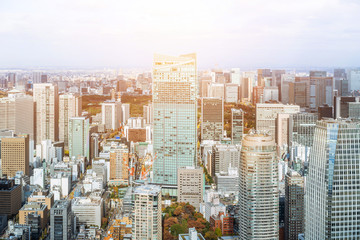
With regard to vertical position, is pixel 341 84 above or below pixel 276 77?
below

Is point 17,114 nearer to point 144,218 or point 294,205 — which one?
point 144,218

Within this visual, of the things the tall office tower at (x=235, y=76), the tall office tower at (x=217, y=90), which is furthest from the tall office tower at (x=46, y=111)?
the tall office tower at (x=235, y=76)

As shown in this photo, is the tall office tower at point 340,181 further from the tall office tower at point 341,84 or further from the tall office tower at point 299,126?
the tall office tower at point 299,126

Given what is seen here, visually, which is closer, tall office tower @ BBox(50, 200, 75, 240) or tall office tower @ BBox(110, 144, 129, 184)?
tall office tower @ BBox(50, 200, 75, 240)

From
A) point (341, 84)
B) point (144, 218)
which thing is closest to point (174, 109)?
point (341, 84)

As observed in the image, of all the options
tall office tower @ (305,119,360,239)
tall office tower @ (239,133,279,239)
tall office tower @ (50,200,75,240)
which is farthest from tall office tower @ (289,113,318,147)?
tall office tower @ (305,119,360,239)

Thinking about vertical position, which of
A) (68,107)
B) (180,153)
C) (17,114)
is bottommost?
(180,153)

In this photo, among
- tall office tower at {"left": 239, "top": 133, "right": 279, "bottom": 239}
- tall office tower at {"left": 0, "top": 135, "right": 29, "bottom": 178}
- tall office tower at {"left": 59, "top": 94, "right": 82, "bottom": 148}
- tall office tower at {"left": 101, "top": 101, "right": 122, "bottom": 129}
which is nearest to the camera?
tall office tower at {"left": 239, "top": 133, "right": 279, "bottom": 239}

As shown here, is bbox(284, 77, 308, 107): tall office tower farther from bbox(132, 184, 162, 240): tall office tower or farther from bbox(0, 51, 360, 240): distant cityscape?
bbox(132, 184, 162, 240): tall office tower
